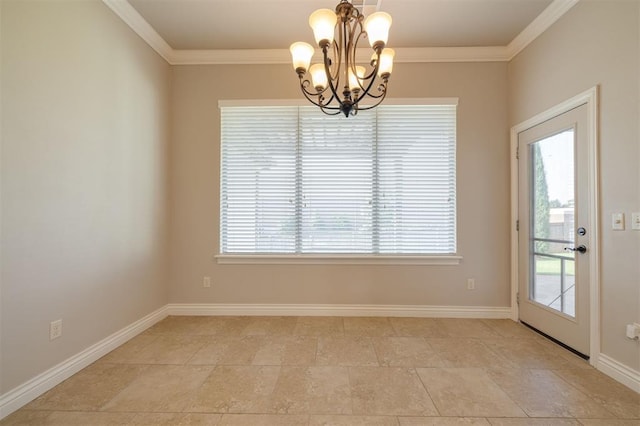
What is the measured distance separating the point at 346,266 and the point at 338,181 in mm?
969

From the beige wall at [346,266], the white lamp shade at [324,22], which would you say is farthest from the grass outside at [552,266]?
the white lamp shade at [324,22]

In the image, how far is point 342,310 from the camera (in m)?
3.12

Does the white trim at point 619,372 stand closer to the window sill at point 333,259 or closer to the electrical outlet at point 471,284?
the electrical outlet at point 471,284

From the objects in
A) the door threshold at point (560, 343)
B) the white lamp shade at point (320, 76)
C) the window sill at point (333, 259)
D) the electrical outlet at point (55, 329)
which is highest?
the white lamp shade at point (320, 76)

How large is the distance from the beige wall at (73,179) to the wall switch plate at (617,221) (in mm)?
3875

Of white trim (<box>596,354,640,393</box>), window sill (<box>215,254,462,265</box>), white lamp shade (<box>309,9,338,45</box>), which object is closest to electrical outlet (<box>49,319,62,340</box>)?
window sill (<box>215,254,462,265</box>)

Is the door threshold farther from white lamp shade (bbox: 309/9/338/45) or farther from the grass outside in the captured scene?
white lamp shade (bbox: 309/9/338/45)

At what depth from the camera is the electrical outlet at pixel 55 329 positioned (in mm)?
1870

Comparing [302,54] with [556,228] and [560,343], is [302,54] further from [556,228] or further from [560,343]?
[560,343]

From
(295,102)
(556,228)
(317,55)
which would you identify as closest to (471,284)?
(556,228)

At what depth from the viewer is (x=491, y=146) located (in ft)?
10.1

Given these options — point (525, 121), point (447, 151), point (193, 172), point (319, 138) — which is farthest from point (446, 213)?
point (193, 172)

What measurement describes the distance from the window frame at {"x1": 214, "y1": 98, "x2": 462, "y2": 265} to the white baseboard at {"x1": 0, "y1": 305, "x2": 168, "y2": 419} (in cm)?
103

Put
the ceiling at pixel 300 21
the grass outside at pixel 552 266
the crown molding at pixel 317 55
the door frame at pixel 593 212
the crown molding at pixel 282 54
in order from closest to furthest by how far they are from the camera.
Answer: the door frame at pixel 593 212
the grass outside at pixel 552 266
the ceiling at pixel 300 21
the crown molding at pixel 282 54
the crown molding at pixel 317 55
